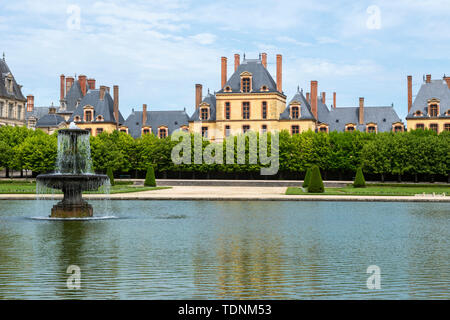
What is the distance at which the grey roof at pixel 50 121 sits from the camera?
84812mm

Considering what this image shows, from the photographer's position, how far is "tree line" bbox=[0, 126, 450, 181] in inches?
2067

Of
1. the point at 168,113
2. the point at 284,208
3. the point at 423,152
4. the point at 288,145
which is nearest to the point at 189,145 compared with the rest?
the point at 288,145

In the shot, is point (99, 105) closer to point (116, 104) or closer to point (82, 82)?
point (116, 104)

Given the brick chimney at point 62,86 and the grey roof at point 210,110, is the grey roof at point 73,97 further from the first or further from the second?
the grey roof at point 210,110

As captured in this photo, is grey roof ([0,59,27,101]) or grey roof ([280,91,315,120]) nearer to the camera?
grey roof ([280,91,315,120])

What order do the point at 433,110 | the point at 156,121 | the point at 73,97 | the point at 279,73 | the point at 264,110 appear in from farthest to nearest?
the point at 73,97 → the point at 156,121 → the point at 264,110 → the point at 279,73 → the point at 433,110

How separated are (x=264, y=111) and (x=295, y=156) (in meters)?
9.98

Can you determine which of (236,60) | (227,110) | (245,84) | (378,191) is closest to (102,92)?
(227,110)

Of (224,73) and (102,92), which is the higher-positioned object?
(224,73)

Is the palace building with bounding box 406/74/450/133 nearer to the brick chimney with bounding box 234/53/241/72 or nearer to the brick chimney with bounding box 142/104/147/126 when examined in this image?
the brick chimney with bounding box 234/53/241/72

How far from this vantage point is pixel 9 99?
7400cm

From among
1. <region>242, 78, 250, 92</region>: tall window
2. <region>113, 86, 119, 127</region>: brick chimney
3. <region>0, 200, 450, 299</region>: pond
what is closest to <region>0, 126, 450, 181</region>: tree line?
<region>242, 78, 250, 92</region>: tall window

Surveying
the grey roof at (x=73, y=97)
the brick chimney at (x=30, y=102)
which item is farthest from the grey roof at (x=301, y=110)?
the brick chimney at (x=30, y=102)

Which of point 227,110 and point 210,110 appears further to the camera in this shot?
point 210,110
